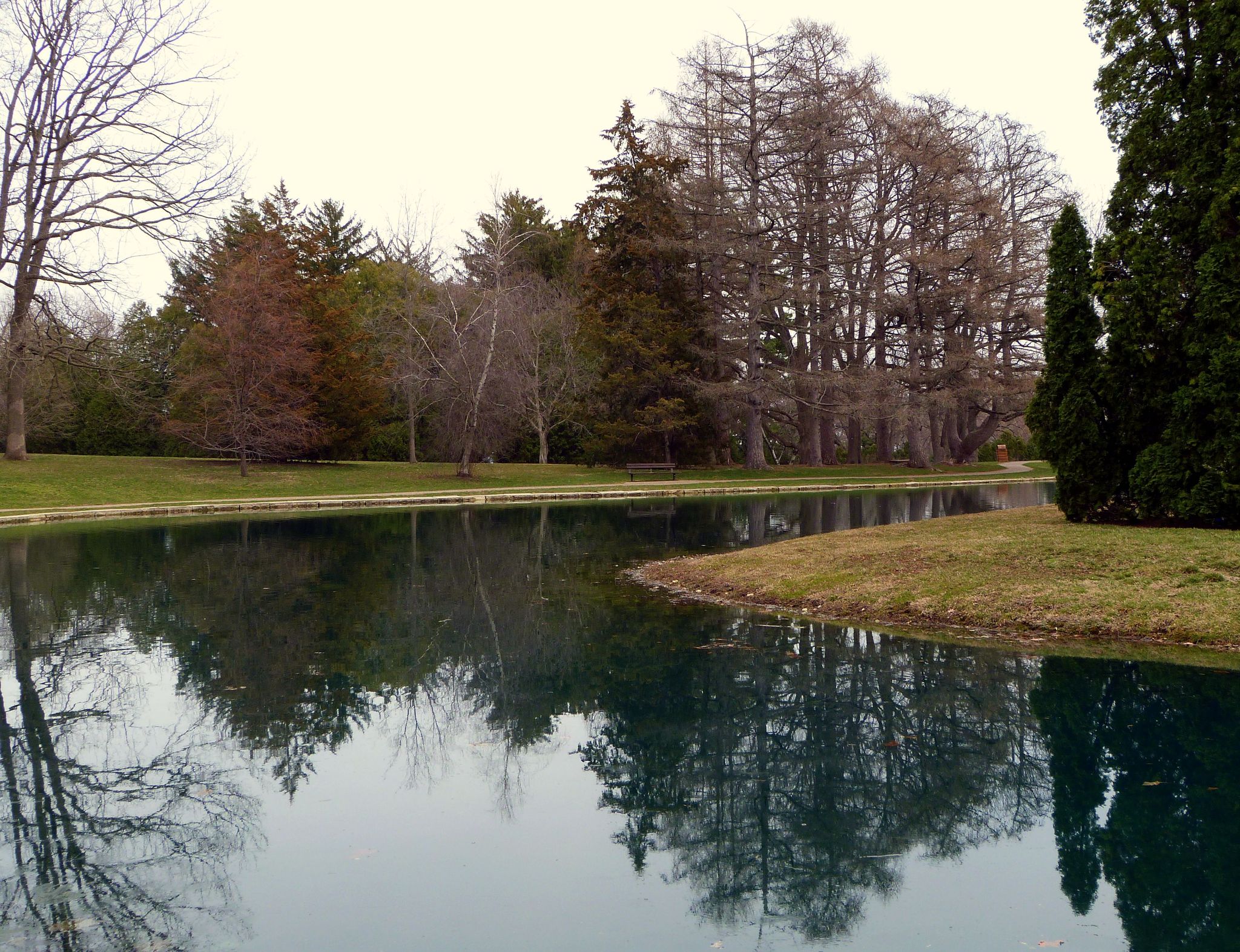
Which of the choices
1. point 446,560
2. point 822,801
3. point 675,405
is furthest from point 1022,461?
point 822,801

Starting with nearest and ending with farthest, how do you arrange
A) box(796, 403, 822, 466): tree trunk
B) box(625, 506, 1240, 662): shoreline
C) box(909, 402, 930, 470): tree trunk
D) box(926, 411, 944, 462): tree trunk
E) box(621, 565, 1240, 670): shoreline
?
box(621, 565, 1240, 670): shoreline
box(625, 506, 1240, 662): shoreline
box(909, 402, 930, 470): tree trunk
box(796, 403, 822, 466): tree trunk
box(926, 411, 944, 462): tree trunk

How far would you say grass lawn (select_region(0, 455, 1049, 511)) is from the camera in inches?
1134

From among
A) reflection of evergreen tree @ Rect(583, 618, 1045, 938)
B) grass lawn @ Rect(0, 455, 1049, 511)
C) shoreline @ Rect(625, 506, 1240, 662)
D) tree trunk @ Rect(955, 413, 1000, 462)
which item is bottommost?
reflection of evergreen tree @ Rect(583, 618, 1045, 938)

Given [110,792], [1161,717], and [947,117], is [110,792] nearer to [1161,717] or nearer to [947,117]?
[1161,717]

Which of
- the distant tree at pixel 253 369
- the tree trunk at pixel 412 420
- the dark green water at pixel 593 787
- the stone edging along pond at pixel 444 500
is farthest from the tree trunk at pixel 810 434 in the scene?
the dark green water at pixel 593 787

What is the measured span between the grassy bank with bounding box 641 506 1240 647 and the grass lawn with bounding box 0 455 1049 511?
61.4ft

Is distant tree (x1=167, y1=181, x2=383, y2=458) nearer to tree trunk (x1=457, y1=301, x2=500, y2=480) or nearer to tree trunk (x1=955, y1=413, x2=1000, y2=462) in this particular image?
tree trunk (x1=457, y1=301, x2=500, y2=480)

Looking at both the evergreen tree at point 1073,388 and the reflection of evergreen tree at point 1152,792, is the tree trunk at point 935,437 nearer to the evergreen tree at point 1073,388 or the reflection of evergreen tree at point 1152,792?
the evergreen tree at point 1073,388

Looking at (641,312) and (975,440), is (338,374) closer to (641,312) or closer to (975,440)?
(641,312)

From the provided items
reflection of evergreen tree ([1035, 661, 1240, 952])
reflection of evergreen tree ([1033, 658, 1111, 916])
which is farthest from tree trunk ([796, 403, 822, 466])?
reflection of evergreen tree ([1035, 661, 1240, 952])

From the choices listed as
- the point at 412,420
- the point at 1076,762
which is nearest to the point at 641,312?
the point at 412,420

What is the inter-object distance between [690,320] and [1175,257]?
89.4ft

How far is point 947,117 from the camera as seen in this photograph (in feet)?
137

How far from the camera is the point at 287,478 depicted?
1383 inches
